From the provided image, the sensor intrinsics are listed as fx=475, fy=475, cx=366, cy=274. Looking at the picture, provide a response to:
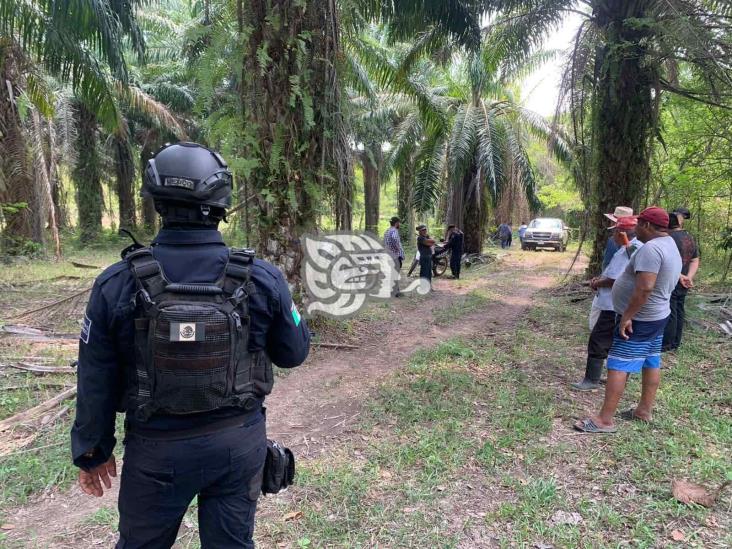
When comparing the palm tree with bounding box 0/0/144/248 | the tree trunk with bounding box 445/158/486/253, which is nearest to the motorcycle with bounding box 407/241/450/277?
the tree trunk with bounding box 445/158/486/253

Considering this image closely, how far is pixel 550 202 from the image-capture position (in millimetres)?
30453

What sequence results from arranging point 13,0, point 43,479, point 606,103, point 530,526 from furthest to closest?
point 606,103, point 13,0, point 43,479, point 530,526

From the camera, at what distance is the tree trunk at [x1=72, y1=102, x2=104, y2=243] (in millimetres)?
18156

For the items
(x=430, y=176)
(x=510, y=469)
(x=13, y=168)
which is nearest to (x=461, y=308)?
(x=510, y=469)

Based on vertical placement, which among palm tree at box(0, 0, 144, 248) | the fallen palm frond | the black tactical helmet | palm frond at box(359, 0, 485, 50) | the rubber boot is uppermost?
palm frond at box(359, 0, 485, 50)

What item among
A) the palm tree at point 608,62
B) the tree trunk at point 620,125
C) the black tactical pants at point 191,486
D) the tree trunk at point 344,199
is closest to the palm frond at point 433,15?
the palm tree at point 608,62

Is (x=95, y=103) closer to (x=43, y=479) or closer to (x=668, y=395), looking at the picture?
(x=43, y=479)

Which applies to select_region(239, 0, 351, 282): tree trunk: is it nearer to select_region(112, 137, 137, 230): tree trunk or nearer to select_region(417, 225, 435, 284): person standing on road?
select_region(417, 225, 435, 284): person standing on road

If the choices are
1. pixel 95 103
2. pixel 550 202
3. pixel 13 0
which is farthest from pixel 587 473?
pixel 550 202

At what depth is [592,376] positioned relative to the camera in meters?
4.91

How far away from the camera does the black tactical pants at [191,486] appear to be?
5.32ft

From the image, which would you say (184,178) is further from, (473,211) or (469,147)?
(473,211)

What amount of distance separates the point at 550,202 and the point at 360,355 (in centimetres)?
2760

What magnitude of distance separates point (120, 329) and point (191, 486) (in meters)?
0.60
